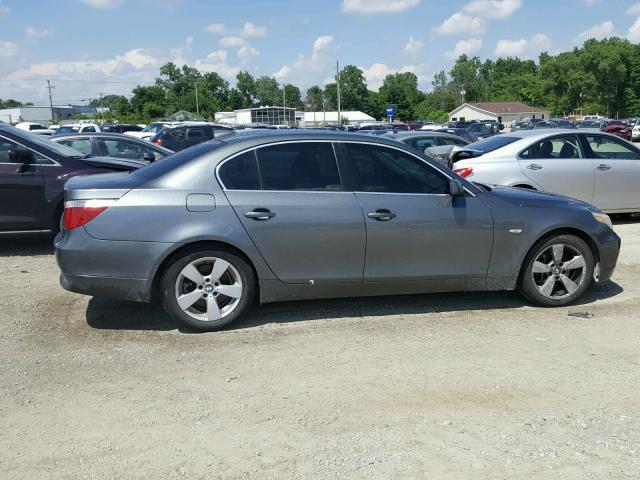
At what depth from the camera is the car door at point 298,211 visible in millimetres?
4961

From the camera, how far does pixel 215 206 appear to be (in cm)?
489

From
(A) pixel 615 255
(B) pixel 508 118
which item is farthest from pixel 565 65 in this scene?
(A) pixel 615 255

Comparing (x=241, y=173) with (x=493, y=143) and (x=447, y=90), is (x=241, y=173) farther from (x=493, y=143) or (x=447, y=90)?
(x=447, y=90)

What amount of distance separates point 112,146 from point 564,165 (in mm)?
7877

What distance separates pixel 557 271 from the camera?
221 inches

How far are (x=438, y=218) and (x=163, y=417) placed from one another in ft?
9.12

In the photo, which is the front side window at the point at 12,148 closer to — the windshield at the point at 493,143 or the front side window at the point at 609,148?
the windshield at the point at 493,143

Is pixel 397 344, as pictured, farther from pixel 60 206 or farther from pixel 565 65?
pixel 565 65

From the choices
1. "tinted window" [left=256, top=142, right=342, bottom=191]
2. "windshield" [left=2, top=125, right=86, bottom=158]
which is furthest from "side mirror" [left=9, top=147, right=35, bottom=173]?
"tinted window" [left=256, top=142, right=342, bottom=191]

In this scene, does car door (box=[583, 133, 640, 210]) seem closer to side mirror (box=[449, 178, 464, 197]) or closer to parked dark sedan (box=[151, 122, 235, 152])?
side mirror (box=[449, 178, 464, 197])

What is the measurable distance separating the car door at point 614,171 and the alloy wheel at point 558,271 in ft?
14.6

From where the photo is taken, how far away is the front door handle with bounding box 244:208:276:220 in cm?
492

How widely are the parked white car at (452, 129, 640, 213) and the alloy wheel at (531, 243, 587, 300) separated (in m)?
3.47

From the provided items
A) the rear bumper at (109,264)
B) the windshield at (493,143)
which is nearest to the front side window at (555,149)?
the windshield at (493,143)
